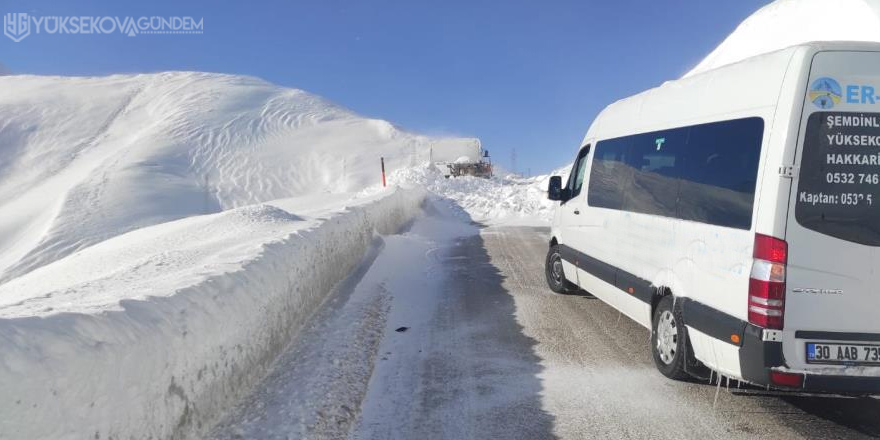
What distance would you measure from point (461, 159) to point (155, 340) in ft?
132

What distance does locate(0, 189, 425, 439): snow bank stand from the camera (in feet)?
8.09

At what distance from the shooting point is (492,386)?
491 cm

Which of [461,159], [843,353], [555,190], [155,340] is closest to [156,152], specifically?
[461,159]

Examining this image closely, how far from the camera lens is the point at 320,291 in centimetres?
752

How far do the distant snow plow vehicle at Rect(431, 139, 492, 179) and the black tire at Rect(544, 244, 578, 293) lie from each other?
3384 cm

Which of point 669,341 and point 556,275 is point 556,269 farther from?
point 669,341

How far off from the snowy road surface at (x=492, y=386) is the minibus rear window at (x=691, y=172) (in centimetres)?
145

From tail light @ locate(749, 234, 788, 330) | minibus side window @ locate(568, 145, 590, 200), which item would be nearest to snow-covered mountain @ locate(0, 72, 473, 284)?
minibus side window @ locate(568, 145, 590, 200)

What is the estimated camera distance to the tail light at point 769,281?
144 inches

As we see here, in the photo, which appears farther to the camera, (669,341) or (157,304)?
(669,341)

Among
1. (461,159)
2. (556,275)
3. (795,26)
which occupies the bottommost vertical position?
(556,275)

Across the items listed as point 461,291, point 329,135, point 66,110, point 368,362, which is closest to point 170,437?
point 368,362

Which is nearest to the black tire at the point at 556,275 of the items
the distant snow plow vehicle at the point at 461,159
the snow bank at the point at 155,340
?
the snow bank at the point at 155,340

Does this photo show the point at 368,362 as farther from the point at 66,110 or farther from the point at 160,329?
the point at 66,110
